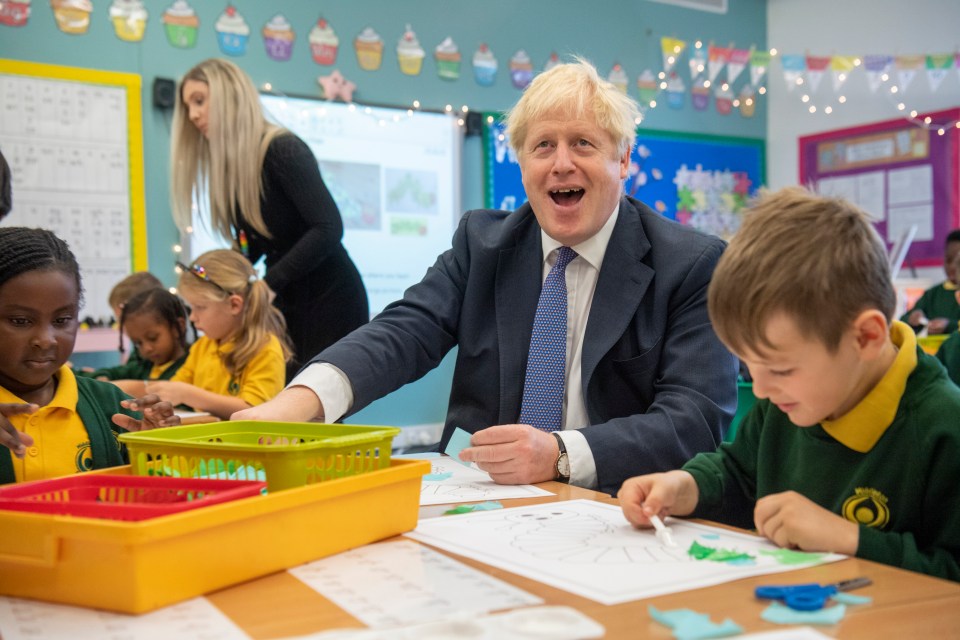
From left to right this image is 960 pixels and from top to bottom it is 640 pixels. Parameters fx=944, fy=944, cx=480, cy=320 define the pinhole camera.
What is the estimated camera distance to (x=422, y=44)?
4863mm

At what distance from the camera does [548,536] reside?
994mm

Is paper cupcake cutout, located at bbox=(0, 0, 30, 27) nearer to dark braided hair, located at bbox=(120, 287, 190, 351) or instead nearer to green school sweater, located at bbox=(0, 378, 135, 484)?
dark braided hair, located at bbox=(120, 287, 190, 351)

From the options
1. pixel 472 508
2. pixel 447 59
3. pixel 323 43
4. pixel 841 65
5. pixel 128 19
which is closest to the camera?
pixel 472 508

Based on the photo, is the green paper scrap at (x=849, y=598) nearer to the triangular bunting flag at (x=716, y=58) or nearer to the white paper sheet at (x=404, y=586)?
the white paper sheet at (x=404, y=586)

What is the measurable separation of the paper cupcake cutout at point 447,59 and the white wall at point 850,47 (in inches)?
89.1

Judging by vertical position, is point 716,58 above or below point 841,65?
above

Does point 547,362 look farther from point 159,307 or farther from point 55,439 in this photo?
point 159,307

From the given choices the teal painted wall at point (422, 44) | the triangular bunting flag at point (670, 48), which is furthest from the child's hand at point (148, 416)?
the triangular bunting flag at point (670, 48)

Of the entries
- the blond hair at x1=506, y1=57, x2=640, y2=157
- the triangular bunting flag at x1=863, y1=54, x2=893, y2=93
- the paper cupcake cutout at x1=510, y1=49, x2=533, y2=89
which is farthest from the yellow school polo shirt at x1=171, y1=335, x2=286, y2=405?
the triangular bunting flag at x1=863, y1=54, x2=893, y2=93

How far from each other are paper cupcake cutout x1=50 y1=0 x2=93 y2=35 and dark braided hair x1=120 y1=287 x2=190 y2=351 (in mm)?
1396

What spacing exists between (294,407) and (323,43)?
3551 mm

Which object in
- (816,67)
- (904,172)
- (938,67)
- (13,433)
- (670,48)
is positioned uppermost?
(670,48)

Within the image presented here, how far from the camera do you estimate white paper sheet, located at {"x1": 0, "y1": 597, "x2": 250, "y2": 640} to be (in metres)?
0.70

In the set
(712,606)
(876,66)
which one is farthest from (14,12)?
(876,66)
